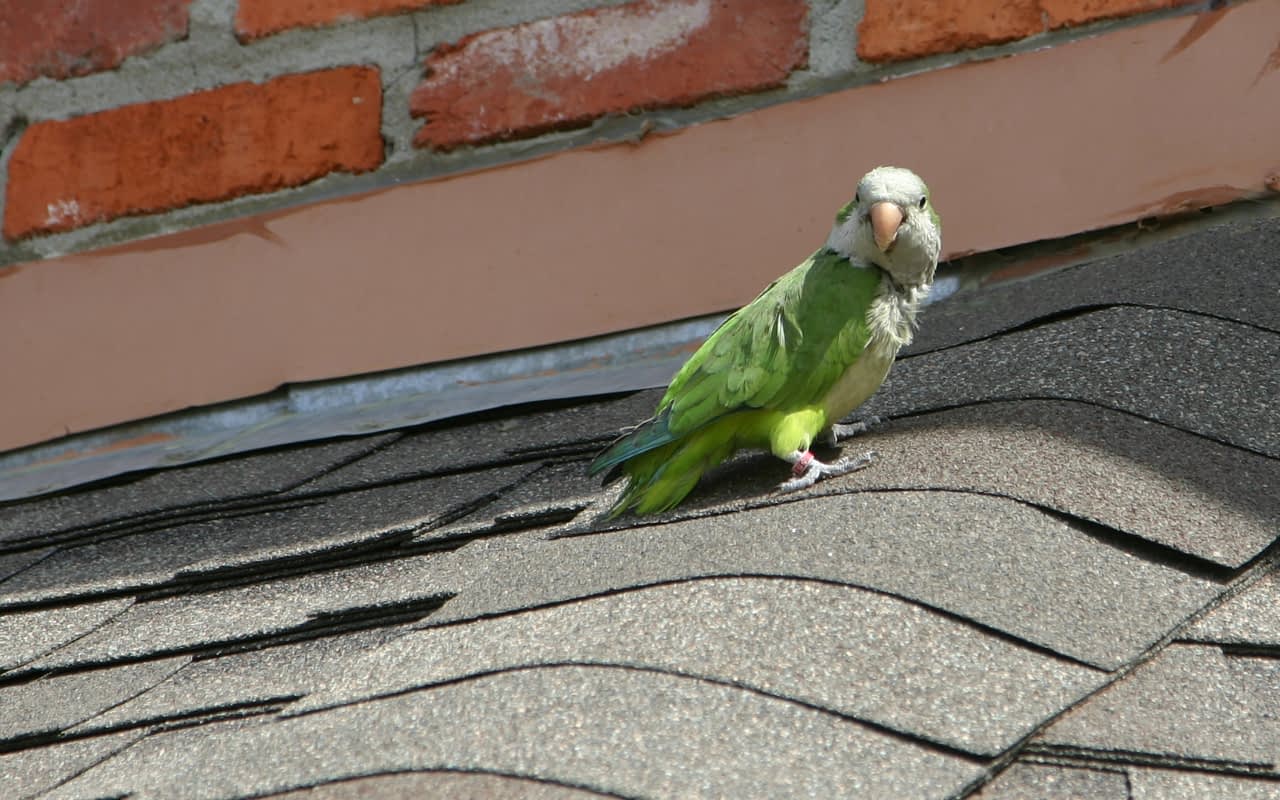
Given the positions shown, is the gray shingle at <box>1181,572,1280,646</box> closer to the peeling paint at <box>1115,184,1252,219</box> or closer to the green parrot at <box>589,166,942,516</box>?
the green parrot at <box>589,166,942,516</box>

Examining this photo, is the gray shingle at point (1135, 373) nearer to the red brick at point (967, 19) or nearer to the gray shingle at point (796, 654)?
the gray shingle at point (796, 654)

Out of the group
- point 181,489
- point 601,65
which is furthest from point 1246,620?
point 181,489

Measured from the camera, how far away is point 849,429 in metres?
1.96

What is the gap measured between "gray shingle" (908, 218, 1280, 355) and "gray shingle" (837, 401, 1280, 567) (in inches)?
14.1

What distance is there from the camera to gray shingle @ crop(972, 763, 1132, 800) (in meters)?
1.05

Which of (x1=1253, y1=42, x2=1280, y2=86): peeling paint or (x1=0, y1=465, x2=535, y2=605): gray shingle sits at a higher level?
(x1=1253, y1=42, x2=1280, y2=86): peeling paint

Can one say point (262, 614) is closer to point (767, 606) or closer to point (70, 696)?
point (70, 696)

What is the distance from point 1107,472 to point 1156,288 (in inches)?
24.2

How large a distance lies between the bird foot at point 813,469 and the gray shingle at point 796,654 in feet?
1.23

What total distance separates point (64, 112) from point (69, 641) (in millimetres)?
1087

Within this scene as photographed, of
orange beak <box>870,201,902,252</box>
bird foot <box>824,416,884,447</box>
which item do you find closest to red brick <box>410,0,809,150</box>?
orange beak <box>870,201,902,252</box>

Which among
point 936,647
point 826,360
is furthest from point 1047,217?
point 936,647

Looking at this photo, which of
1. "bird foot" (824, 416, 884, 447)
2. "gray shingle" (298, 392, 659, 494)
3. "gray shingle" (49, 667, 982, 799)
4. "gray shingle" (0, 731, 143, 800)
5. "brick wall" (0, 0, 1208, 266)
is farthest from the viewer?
"brick wall" (0, 0, 1208, 266)

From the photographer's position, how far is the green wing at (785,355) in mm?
1845
